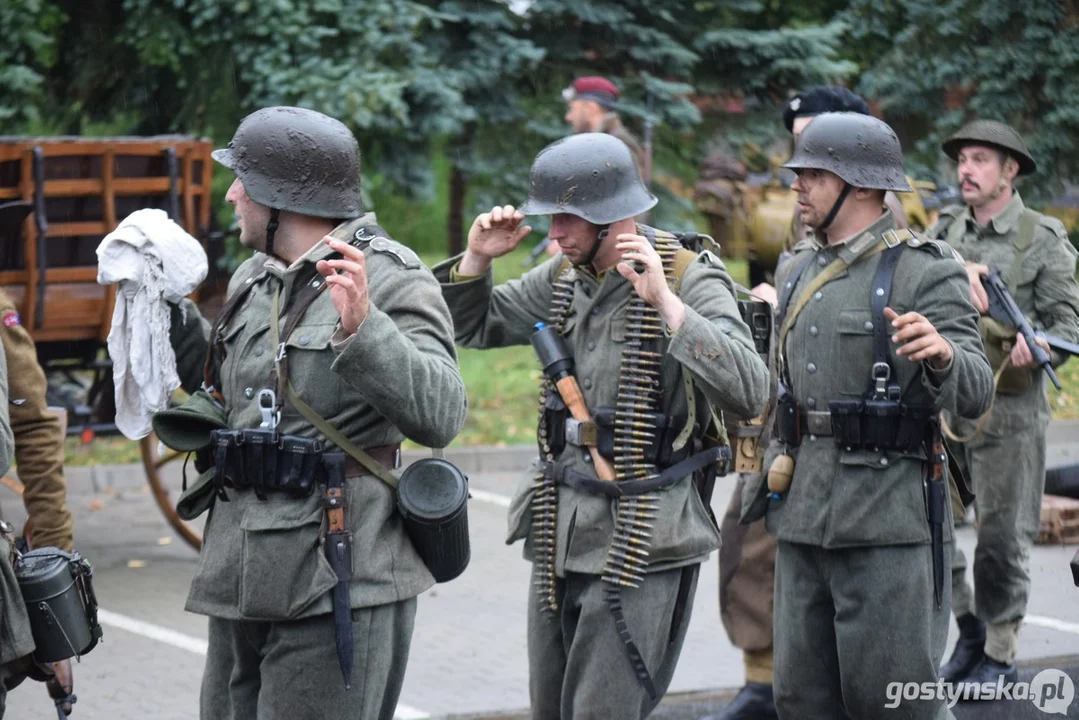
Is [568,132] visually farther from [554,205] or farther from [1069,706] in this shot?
[554,205]

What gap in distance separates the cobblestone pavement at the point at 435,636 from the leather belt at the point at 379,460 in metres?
2.73

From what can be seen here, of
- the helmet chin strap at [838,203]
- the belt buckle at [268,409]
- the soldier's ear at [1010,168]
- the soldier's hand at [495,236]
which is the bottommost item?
the soldier's ear at [1010,168]

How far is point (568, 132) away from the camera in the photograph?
544 inches

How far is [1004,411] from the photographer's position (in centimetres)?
704

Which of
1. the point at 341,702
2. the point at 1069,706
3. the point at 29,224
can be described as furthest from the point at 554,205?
the point at 29,224

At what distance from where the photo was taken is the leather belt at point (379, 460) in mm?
4059

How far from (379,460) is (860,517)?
1.79 metres

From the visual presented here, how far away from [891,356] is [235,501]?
222 cm

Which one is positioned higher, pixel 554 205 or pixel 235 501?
pixel 554 205

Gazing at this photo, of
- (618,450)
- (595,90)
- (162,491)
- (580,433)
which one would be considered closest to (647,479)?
(618,450)

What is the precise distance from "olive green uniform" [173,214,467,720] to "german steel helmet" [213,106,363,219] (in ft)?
0.32

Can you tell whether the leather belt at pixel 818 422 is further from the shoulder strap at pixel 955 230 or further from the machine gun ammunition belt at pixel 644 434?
the shoulder strap at pixel 955 230

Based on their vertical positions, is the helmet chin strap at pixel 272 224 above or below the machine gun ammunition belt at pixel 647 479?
above

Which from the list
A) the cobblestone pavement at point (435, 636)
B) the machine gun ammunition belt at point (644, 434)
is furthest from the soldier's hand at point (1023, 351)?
the machine gun ammunition belt at point (644, 434)
